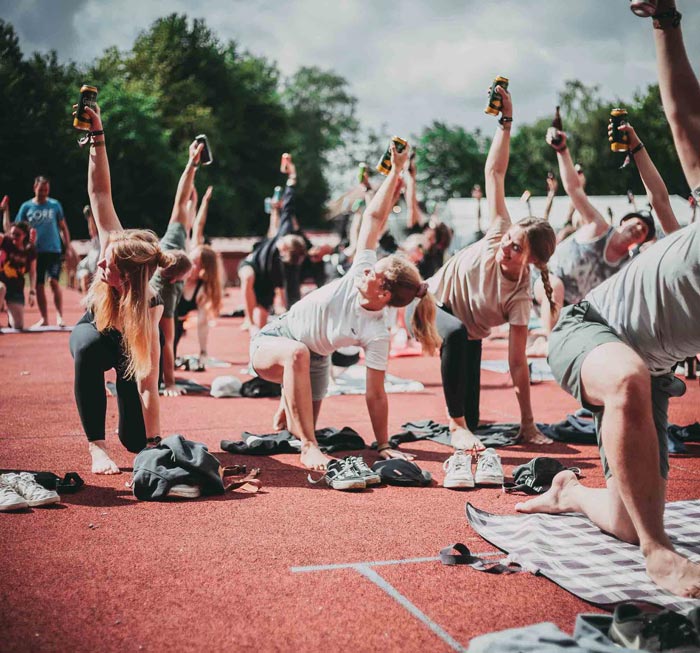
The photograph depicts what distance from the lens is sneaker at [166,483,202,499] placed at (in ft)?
13.8

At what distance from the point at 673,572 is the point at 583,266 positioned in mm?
5643

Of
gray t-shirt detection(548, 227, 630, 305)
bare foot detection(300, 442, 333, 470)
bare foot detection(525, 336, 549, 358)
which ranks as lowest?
bare foot detection(300, 442, 333, 470)

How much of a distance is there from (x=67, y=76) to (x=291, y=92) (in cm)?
3497

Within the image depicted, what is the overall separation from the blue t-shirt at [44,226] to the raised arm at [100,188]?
8687 mm

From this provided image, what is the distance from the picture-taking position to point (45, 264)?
513 inches

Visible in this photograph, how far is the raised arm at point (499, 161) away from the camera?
5633mm

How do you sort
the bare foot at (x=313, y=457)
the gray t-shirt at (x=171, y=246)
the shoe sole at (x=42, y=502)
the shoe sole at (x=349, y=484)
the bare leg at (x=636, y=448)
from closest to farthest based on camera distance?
the bare leg at (x=636, y=448), the shoe sole at (x=42, y=502), the shoe sole at (x=349, y=484), the bare foot at (x=313, y=457), the gray t-shirt at (x=171, y=246)

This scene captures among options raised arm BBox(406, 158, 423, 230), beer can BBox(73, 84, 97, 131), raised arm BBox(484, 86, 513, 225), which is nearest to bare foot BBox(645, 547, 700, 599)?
raised arm BBox(484, 86, 513, 225)

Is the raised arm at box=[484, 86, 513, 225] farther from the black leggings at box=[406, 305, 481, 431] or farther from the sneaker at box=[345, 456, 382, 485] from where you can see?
the sneaker at box=[345, 456, 382, 485]

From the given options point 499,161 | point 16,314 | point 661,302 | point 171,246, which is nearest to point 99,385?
point 171,246

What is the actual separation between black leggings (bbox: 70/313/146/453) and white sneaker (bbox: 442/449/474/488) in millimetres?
1914

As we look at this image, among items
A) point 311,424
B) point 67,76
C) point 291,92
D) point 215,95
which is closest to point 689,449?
point 311,424

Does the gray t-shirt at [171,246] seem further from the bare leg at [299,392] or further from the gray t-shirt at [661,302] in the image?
the gray t-shirt at [661,302]

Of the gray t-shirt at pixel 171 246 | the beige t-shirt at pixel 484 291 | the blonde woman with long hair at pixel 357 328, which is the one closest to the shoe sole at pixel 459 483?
the blonde woman with long hair at pixel 357 328
